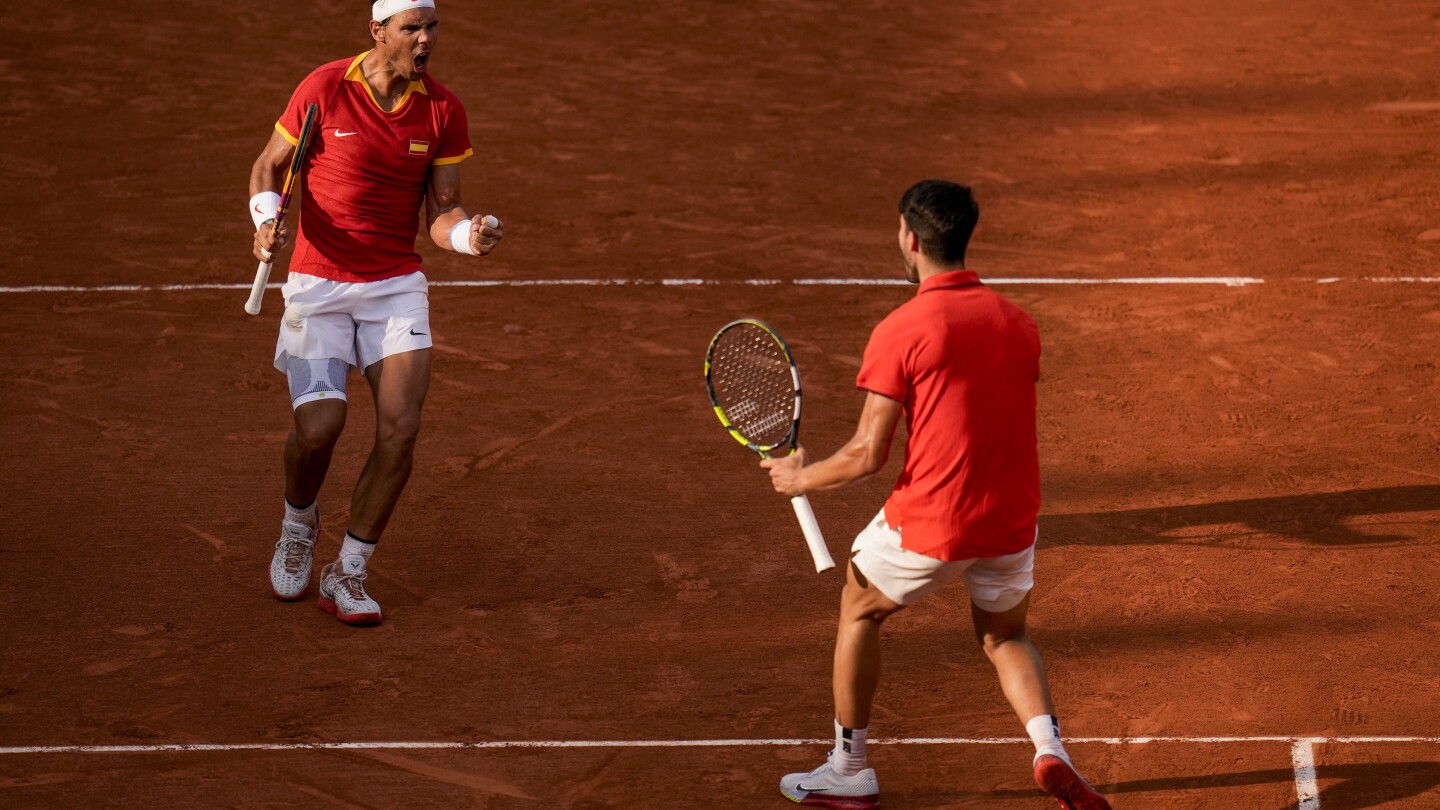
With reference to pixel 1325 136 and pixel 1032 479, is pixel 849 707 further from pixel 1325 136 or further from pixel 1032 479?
pixel 1325 136

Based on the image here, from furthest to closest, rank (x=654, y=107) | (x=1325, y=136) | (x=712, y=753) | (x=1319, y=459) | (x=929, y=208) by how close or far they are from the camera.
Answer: (x=654, y=107), (x=1325, y=136), (x=1319, y=459), (x=712, y=753), (x=929, y=208)

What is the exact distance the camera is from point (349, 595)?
A: 6660 millimetres

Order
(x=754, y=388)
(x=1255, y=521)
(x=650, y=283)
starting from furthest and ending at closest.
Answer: (x=650, y=283) → (x=1255, y=521) → (x=754, y=388)

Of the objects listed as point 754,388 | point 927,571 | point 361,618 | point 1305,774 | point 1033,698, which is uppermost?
point 754,388

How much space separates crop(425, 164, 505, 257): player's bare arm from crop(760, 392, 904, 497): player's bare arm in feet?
6.32

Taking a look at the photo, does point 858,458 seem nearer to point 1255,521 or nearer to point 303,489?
point 303,489

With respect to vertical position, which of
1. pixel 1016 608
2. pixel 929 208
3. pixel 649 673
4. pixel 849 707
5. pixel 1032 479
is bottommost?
pixel 649 673

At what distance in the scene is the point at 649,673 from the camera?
249 inches

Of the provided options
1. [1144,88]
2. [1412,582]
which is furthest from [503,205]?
[1412,582]

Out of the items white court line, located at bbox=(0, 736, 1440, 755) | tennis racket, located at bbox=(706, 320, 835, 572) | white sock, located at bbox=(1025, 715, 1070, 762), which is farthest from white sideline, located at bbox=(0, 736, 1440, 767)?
white sock, located at bbox=(1025, 715, 1070, 762)

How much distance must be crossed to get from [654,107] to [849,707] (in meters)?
9.08

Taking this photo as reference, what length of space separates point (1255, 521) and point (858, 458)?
3.38 meters

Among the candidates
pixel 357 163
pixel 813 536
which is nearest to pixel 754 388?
Answer: pixel 813 536

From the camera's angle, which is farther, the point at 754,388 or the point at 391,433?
the point at 391,433
